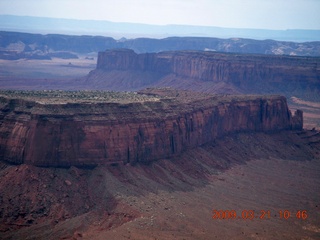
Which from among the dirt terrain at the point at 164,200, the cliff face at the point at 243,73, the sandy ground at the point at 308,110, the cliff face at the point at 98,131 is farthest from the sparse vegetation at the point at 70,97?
the cliff face at the point at 243,73

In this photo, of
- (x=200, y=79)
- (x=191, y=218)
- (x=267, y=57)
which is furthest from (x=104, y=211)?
(x=267, y=57)

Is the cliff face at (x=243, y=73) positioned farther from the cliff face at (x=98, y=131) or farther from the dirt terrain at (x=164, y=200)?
the dirt terrain at (x=164, y=200)

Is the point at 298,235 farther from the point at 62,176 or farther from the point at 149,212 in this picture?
the point at 62,176

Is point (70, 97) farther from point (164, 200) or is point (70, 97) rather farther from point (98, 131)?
point (164, 200)

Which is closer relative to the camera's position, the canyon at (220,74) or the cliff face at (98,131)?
the cliff face at (98,131)

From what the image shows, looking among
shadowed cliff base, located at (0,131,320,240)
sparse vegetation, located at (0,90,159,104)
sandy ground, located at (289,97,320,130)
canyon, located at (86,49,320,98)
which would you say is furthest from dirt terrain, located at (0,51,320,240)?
canyon, located at (86,49,320,98)
